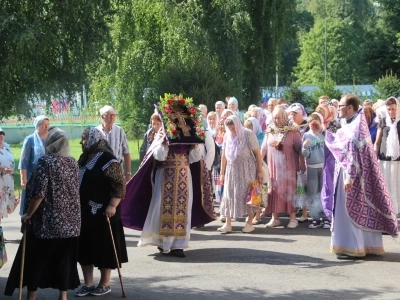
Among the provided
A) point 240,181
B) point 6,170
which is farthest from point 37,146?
point 240,181

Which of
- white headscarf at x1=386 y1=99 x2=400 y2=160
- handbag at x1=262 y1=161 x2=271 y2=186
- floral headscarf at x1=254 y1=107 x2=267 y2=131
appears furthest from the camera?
floral headscarf at x1=254 y1=107 x2=267 y2=131

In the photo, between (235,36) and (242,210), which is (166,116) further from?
(235,36)

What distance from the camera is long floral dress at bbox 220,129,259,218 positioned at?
1349 centimetres

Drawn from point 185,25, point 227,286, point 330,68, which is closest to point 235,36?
point 185,25

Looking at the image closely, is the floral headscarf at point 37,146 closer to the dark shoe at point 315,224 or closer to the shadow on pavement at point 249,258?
the shadow on pavement at point 249,258

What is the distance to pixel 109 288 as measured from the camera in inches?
365

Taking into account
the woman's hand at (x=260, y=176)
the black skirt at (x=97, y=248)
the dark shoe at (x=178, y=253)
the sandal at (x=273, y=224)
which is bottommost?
the dark shoe at (x=178, y=253)

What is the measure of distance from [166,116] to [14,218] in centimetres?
553

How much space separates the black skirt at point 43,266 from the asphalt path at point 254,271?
2.71 feet

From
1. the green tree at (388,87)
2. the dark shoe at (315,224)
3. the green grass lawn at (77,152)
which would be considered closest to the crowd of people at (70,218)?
the dark shoe at (315,224)

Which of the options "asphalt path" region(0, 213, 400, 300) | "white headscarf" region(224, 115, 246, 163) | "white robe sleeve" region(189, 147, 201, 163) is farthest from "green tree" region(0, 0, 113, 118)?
"white headscarf" region(224, 115, 246, 163)

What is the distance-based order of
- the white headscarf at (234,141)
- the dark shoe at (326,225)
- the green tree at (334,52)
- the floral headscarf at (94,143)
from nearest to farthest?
1. the floral headscarf at (94,143)
2. the white headscarf at (234,141)
3. the dark shoe at (326,225)
4. the green tree at (334,52)

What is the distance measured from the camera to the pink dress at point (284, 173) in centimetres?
1415

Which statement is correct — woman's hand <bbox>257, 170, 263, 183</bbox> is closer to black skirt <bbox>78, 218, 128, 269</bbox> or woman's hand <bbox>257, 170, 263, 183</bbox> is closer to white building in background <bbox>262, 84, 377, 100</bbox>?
black skirt <bbox>78, 218, 128, 269</bbox>
